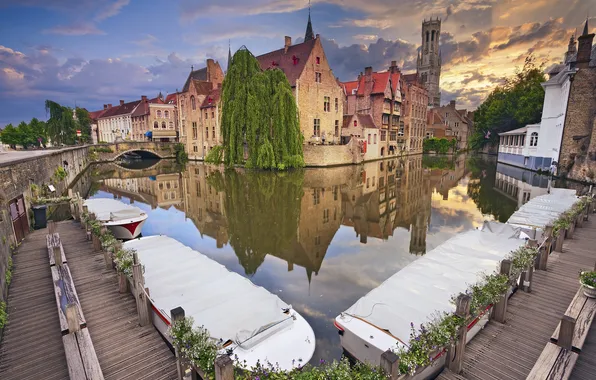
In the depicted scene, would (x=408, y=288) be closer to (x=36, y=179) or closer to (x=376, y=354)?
(x=376, y=354)

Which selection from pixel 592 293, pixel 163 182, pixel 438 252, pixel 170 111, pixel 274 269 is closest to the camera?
pixel 592 293

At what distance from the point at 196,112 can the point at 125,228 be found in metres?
38.5

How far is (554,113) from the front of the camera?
1148 inches

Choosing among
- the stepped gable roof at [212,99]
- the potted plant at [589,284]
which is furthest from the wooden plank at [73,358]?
the stepped gable roof at [212,99]

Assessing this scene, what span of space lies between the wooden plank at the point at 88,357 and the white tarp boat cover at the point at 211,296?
1.19 metres

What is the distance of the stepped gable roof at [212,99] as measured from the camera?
43.3 m

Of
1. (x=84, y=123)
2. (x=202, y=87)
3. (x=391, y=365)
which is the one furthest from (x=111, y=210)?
(x=84, y=123)

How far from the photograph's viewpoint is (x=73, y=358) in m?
4.26

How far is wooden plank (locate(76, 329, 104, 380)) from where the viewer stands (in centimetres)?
405

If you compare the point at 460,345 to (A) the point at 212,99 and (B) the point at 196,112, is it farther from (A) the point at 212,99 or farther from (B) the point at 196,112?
(B) the point at 196,112

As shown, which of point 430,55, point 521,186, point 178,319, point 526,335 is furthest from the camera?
point 430,55

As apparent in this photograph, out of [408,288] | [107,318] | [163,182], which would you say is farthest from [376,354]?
[163,182]

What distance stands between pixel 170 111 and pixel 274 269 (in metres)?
58.6

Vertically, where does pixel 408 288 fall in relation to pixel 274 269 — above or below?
above
